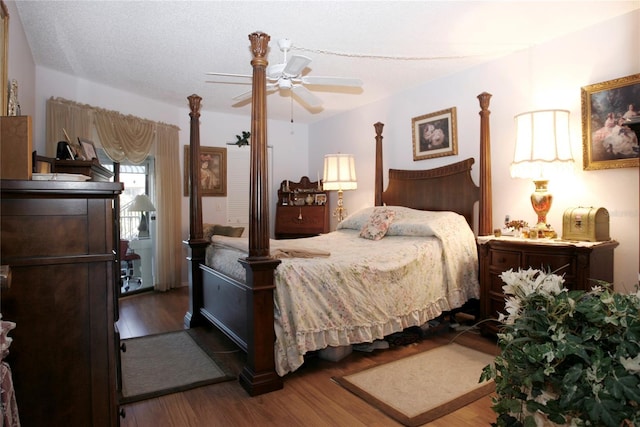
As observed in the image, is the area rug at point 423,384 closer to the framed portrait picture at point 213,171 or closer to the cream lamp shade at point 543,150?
the cream lamp shade at point 543,150

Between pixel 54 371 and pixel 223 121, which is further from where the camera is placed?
pixel 223 121

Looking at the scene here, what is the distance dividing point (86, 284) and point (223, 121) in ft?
16.6

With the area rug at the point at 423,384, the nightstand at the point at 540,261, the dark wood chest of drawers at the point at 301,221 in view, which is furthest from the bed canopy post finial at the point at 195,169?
the nightstand at the point at 540,261

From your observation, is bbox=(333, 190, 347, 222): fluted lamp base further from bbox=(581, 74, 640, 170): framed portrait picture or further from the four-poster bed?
bbox=(581, 74, 640, 170): framed portrait picture

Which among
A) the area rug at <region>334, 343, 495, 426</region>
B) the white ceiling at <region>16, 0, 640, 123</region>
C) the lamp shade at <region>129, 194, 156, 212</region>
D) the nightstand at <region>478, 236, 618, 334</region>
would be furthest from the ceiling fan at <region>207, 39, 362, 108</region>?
the lamp shade at <region>129, 194, 156, 212</region>

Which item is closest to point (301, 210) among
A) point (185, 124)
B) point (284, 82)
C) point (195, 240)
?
point (185, 124)

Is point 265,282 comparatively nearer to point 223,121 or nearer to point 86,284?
point 86,284

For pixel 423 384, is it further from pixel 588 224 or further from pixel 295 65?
pixel 295 65

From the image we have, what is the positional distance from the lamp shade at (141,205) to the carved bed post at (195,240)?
163cm

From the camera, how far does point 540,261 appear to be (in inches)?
114

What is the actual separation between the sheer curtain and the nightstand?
13.2 ft

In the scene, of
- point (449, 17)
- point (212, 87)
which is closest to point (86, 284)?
point (449, 17)

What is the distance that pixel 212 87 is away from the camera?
4.73 metres

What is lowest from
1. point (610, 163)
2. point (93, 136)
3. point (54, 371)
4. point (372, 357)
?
point (372, 357)
